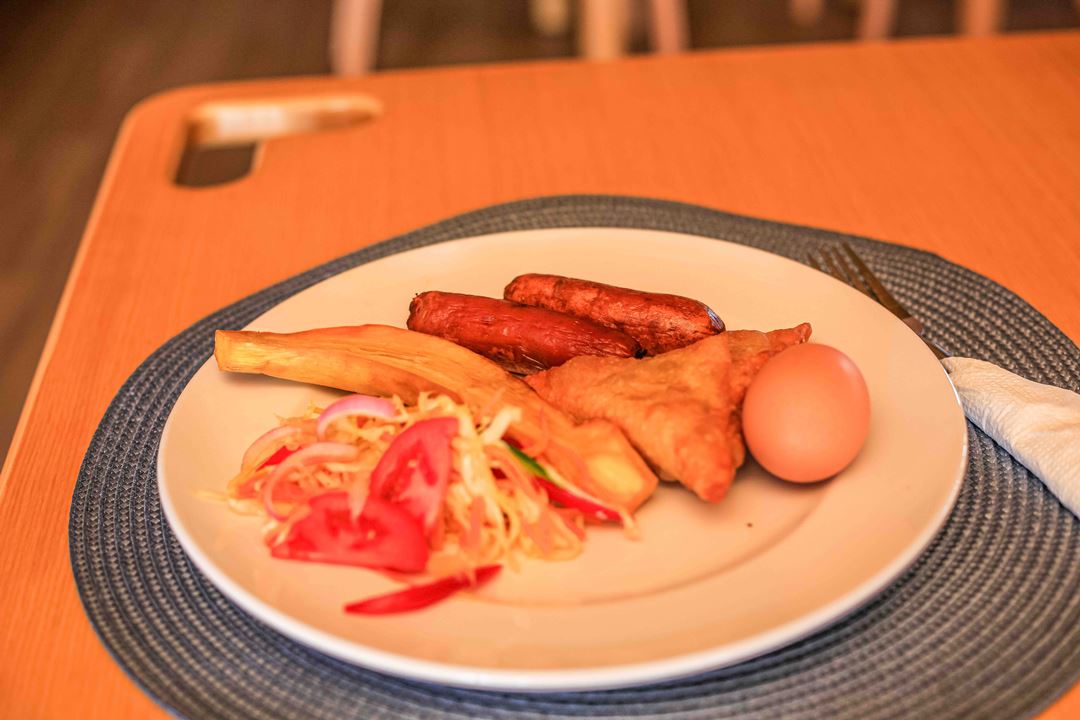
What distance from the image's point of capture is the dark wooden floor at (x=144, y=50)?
15.3 ft

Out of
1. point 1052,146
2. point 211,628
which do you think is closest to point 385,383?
point 211,628

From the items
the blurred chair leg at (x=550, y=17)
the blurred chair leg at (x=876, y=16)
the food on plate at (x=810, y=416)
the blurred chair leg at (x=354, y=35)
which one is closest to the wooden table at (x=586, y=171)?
the food on plate at (x=810, y=416)

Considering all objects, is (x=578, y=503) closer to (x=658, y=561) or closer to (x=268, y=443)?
(x=658, y=561)

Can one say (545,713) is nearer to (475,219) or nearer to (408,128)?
(475,219)

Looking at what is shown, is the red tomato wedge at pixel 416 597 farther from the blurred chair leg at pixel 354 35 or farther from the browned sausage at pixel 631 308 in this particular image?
the blurred chair leg at pixel 354 35

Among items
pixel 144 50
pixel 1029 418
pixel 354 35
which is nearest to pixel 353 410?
pixel 1029 418

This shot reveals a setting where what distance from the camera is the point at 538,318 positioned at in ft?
4.65

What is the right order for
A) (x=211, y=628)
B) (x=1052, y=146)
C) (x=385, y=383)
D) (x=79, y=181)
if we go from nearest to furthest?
(x=211, y=628) < (x=385, y=383) < (x=1052, y=146) < (x=79, y=181)

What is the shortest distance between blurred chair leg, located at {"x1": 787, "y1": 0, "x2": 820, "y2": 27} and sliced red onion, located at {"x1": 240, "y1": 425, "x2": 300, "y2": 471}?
5115mm

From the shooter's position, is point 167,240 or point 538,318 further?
point 167,240

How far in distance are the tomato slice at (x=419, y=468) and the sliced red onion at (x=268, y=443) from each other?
16 cm

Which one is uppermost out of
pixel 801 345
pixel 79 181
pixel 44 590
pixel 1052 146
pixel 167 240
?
pixel 1052 146

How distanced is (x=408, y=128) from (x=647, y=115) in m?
0.51

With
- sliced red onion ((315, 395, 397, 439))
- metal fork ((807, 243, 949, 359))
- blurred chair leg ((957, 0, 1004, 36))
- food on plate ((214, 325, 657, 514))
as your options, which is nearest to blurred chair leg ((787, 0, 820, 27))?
blurred chair leg ((957, 0, 1004, 36))
